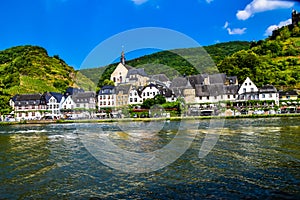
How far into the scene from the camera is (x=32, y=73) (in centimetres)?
12606

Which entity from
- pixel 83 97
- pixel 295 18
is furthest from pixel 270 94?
pixel 295 18

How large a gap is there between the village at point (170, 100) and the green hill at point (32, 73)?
1766 cm

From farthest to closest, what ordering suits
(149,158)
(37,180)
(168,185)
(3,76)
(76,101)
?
1. (3,76)
2. (76,101)
3. (149,158)
4. (37,180)
5. (168,185)

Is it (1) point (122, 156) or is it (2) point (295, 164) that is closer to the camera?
(2) point (295, 164)

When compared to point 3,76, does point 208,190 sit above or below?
below

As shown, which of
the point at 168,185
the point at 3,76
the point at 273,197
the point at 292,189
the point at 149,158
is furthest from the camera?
the point at 3,76

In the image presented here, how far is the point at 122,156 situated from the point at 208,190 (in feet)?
21.9

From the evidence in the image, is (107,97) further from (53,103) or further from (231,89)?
(231,89)

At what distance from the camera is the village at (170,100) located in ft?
193

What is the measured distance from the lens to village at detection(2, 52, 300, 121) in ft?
193

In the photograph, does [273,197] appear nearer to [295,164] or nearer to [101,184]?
[295,164]

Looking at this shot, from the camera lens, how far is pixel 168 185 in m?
8.99

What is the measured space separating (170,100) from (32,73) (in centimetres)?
8140

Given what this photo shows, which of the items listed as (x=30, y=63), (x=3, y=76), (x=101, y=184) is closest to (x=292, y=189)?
(x=101, y=184)
